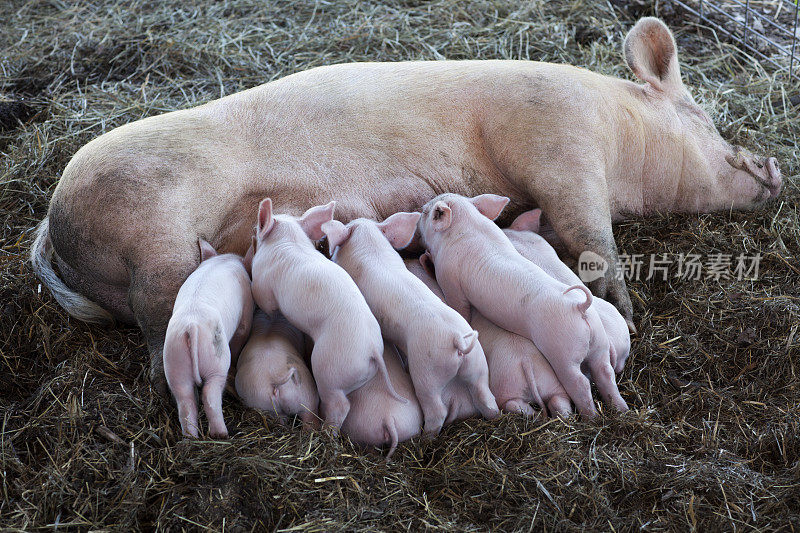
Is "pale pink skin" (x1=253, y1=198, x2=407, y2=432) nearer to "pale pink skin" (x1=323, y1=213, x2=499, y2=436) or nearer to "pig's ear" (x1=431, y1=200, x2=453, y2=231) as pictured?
"pale pink skin" (x1=323, y1=213, x2=499, y2=436)

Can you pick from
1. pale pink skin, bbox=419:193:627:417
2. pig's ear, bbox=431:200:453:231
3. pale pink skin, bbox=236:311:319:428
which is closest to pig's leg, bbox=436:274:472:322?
pale pink skin, bbox=419:193:627:417

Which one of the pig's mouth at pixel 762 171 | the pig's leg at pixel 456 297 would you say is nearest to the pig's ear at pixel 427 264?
the pig's leg at pixel 456 297

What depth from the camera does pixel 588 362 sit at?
240 cm

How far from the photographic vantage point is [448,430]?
7.60 ft

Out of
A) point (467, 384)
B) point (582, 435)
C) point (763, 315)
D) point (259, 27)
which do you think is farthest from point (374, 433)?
point (259, 27)

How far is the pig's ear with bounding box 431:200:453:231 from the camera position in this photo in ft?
8.61

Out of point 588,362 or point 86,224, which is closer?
point 588,362

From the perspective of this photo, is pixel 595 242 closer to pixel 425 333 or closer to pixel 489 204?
pixel 489 204

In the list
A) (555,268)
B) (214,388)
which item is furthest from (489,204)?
(214,388)

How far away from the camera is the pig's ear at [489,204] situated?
9.07ft

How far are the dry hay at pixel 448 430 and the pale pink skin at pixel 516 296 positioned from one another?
151 mm

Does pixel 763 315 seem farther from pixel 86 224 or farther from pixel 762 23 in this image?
pixel 762 23

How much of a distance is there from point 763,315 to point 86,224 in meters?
2.28

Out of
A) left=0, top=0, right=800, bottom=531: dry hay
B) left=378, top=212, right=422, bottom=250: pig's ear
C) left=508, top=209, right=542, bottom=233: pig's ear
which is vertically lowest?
left=0, top=0, right=800, bottom=531: dry hay
